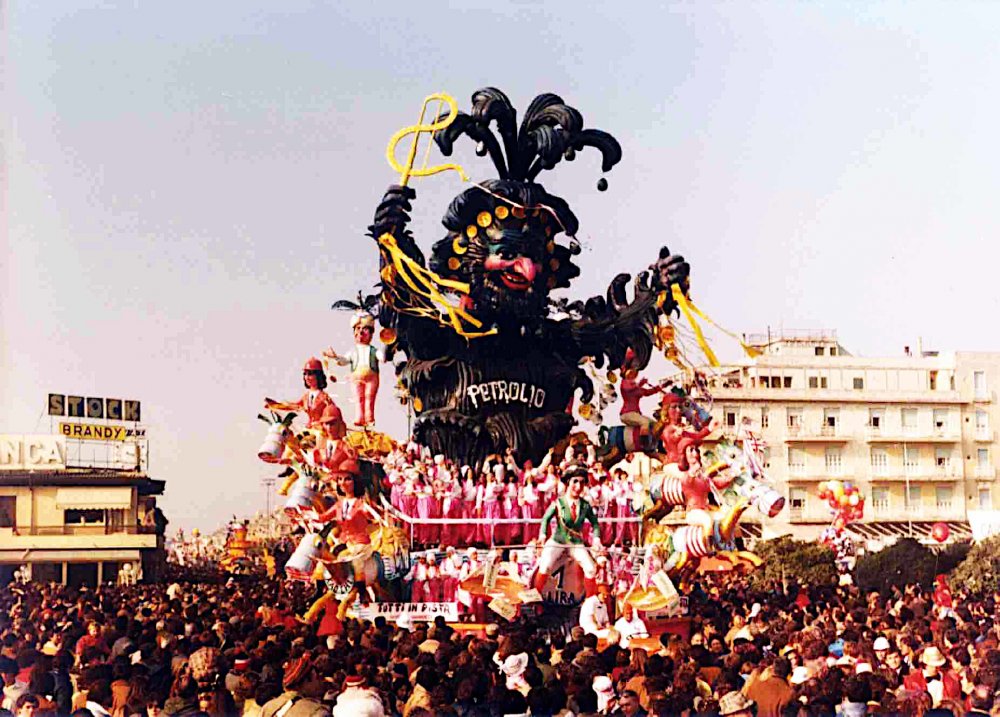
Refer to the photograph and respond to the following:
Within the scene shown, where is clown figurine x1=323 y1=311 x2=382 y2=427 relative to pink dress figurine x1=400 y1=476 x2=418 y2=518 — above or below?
above

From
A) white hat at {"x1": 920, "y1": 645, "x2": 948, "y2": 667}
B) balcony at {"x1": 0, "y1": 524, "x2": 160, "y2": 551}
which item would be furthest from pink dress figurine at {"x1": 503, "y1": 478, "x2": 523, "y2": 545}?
balcony at {"x1": 0, "y1": 524, "x2": 160, "y2": 551}

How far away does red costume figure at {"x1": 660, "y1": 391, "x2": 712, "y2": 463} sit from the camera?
83.2ft

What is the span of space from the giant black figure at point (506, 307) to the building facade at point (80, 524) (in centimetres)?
1336

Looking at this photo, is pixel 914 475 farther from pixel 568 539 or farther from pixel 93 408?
pixel 93 408

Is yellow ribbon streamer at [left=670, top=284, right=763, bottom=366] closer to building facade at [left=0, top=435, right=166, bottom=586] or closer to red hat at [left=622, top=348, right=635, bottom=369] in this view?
red hat at [left=622, top=348, right=635, bottom=369]

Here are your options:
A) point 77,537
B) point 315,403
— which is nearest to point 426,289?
point 315,403

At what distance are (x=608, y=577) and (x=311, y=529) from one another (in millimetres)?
4882

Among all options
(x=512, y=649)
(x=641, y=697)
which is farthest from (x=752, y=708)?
(x=512, y=649)

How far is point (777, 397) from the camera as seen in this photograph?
4425 centimetres

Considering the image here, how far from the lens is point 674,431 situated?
25531 millimetres

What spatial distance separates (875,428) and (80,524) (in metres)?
21.9

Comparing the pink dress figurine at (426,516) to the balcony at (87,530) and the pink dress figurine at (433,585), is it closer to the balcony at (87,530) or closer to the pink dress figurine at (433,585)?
the pink dress figurine at (433,585)

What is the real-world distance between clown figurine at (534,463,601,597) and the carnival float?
3 centimetres

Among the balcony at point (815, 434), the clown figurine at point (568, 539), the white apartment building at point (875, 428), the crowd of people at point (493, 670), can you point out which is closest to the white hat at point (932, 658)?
the crowd of people at point (493, 670)
